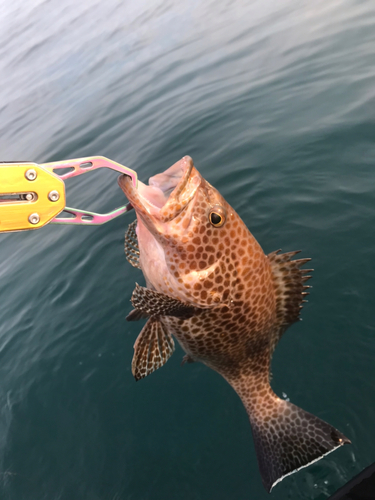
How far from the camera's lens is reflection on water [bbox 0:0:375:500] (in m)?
4.83

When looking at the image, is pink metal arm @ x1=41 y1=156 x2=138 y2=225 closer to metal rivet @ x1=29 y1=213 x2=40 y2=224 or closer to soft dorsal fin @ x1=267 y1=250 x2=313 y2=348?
metal rivet @ x1=29 y1=213 x2=40 y2=224

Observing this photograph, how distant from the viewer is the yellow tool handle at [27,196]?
111 inches

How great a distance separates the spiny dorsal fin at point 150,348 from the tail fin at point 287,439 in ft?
3.78

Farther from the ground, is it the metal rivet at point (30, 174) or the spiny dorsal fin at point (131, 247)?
the metal rivet at point (30, 174)

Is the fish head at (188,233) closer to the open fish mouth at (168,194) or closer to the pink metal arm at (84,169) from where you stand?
the open fish mouth at (168,194)

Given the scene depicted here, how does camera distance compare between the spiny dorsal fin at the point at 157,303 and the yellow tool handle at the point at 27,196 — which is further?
the spiny dorsal fin at the point at 157,303

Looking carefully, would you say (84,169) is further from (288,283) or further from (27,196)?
(288,283)

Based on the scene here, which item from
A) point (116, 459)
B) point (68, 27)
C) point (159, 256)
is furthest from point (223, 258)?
point (68, 27)

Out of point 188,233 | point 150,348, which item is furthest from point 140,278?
point 188,233

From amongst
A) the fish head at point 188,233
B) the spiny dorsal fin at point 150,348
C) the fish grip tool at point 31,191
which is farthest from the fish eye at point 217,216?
the spiny dorsal fin at point 150,348

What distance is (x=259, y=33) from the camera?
49.3 ft

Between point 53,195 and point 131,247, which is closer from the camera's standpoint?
point 53,195

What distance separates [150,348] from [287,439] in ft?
4.83

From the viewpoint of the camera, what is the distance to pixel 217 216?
11.7ft
